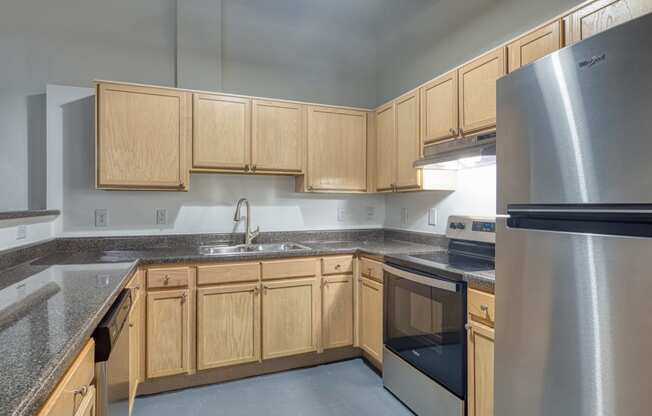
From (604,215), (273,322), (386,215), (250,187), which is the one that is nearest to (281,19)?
(250,187)

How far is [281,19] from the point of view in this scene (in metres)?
3.10

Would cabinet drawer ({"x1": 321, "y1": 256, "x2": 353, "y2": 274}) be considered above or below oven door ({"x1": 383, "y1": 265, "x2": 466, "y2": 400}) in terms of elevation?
above

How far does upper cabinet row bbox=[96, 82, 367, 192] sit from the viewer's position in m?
2.43

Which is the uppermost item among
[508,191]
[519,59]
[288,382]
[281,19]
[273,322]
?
[281,19]

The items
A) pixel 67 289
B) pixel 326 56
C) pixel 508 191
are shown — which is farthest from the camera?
pixel 326 56

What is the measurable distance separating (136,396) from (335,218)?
2.05 m

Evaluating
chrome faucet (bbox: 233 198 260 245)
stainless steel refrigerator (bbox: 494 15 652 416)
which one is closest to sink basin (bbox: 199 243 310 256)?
chrome faucet (bbox: 233 198 260 245)

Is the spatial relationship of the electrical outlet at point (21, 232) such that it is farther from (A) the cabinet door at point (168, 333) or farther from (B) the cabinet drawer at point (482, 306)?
(B) the cabinet drawer at point (482, 306)

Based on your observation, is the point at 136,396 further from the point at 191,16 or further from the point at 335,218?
the point at 191,16

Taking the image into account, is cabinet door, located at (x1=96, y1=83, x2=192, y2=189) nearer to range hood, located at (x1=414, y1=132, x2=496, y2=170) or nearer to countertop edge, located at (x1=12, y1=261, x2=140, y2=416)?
countertop edge, located at (x1=12, y1=261, x2=140, y2=416)

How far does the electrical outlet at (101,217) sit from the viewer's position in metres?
2.62

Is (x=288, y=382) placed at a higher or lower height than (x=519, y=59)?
lower

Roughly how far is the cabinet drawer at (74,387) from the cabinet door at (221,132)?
172 cm

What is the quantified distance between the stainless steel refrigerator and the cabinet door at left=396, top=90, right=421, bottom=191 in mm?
1198
